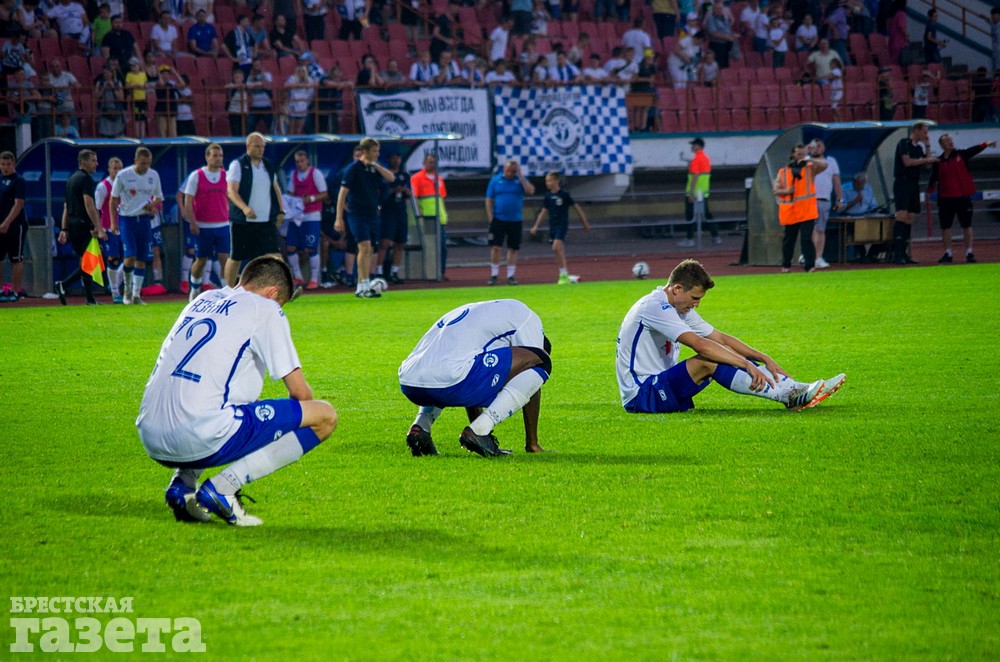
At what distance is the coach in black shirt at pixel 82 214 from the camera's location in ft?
60.6

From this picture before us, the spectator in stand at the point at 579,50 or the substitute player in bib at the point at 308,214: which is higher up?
the spectator in stand at the point at 579,50

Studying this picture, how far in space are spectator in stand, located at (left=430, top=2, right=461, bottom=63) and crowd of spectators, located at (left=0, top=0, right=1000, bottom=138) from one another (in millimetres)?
41

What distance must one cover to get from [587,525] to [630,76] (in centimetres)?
2574

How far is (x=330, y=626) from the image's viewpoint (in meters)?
4.59

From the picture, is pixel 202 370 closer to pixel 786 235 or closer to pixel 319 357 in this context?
pixel 319 357

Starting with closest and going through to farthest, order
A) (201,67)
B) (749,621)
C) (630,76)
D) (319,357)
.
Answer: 1. (749,621)
2. (319,357)
3. (201,67)
4. (630,76)

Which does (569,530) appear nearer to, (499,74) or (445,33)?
(499,74)

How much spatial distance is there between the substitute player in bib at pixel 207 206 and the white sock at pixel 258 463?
482 inches

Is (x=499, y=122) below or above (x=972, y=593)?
above

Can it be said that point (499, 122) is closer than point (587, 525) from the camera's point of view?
No

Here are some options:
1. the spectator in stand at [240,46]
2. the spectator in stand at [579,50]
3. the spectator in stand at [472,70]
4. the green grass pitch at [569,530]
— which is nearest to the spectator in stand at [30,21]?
the spectator in stand at [240,46]

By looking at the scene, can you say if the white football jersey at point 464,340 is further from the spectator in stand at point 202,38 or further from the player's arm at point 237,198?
the spectator in stand at point 202,38

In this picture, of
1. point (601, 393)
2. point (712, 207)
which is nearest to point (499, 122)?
point (712, 207)

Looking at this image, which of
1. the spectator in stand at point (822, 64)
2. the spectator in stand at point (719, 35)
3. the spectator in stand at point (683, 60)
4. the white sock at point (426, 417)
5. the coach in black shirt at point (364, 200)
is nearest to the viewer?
the white sock at point (426, 417)
